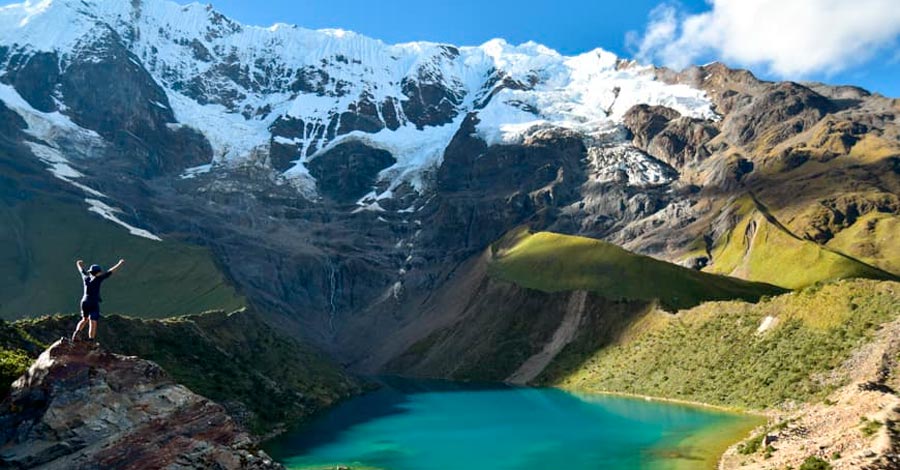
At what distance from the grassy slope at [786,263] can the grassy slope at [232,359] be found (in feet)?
343

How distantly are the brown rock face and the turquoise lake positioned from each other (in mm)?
39827

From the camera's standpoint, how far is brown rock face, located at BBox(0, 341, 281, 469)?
2806 centimetres

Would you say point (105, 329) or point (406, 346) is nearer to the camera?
point (105, 329)

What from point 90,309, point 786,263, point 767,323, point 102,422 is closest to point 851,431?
point 102,422

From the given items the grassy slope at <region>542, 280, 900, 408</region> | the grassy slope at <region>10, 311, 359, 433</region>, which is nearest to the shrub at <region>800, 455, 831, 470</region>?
the grassy slope at <region>542, 280, 900, 408</region>

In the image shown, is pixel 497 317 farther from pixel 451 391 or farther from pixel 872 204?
pixel 872 204

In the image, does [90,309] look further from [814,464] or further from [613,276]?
[613,276]

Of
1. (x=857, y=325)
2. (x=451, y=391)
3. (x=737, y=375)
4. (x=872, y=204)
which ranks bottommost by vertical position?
(x=451, y=391)

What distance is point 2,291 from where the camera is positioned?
167 metres

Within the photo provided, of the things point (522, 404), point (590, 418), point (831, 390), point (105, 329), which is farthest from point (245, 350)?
point (831, 390)

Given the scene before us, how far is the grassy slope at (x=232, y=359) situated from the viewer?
274 ft

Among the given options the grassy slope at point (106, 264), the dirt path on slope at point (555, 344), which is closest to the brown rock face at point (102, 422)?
the dirt path on slope at point (555, 344)

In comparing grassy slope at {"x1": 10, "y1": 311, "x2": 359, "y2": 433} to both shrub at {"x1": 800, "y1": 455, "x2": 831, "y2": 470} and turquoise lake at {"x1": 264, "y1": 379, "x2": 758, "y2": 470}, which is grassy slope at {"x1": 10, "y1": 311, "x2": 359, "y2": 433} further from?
shrub at {"x1": 800, "y1": 455, "x2": 831, "y2": 470}

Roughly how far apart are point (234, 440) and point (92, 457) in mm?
5952
